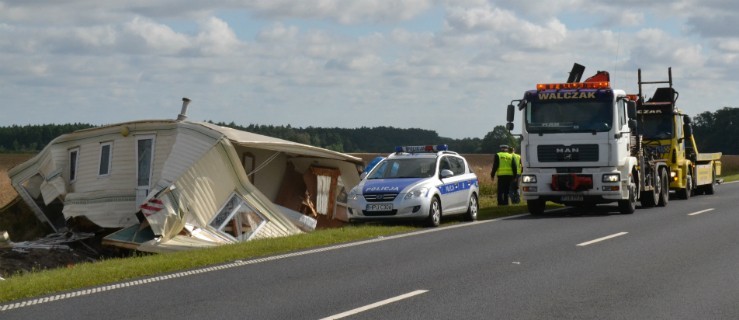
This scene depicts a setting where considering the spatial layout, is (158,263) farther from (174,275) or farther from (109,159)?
(109,159)

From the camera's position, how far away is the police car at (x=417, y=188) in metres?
21.1

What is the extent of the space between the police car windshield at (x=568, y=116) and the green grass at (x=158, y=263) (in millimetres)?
4806

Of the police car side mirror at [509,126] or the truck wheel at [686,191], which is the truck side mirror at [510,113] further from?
the truck wheel at [686,191]

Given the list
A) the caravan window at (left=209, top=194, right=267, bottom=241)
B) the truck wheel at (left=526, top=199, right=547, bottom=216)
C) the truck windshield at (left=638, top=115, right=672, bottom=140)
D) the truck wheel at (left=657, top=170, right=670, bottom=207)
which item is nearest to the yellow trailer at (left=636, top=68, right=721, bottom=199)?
the truck windshield at (left=638, top=115, right=672, bottom=140)

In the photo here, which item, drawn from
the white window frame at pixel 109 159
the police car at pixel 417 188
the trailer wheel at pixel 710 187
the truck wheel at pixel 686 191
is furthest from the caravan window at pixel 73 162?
the trailer wheel at pixel 710 187

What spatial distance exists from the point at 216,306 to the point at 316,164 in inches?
612

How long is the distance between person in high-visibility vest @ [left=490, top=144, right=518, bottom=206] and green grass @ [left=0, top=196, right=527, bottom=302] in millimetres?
7699

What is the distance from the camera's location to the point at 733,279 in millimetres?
12344

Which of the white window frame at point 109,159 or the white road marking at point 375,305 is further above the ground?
the white window frame at point 109,159

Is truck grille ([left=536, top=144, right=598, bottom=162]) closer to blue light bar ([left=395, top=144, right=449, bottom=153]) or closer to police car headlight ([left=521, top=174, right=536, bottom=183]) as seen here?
police car headlight ([left=521, top=174, right=536, bottom=183])

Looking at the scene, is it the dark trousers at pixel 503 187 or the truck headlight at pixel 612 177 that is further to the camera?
the dark trousers at pixel 503 187

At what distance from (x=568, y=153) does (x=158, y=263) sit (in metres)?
12.4

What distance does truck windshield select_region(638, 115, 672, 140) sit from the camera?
3077 cm

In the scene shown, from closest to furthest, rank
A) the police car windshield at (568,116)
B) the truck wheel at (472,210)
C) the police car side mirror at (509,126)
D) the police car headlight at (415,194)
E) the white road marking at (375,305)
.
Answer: the white road marking at (375,305) → the police car headlight at (415,194) → the truck wheel at (472,210) → the police car side mirror at (509,126) → the police car windshield at (568,116)
